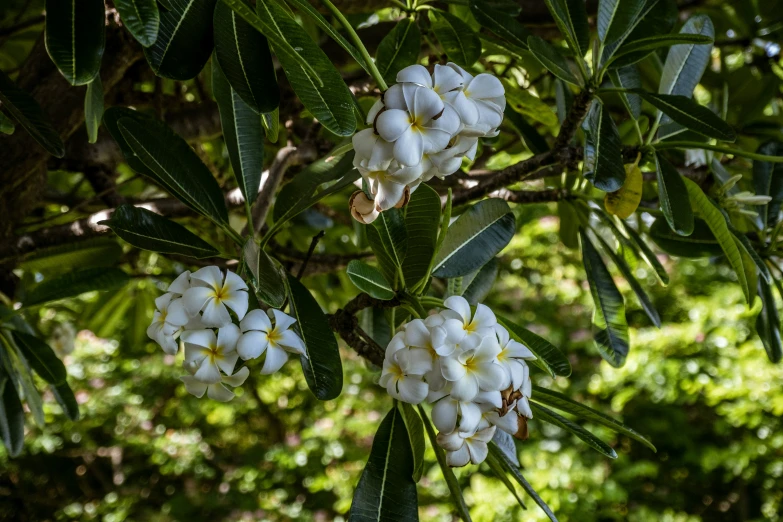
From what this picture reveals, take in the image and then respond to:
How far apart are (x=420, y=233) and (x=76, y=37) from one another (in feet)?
0.92

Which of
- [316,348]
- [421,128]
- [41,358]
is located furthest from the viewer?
[41,358]

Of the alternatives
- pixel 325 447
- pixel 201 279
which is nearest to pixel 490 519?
pixel 325 447

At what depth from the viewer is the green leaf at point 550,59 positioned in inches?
21.3

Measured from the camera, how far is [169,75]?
1.57ft

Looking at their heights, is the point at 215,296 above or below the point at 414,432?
above

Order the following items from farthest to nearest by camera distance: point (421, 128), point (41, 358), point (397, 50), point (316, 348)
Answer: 1. point (41, 358)
2. point (397, 50)
3. point (316, 348)
4. point (421, 128)

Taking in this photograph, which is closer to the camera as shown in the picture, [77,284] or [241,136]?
[241,136]

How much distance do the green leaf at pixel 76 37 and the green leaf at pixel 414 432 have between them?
336 millimetres

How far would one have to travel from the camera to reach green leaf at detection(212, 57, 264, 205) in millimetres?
560

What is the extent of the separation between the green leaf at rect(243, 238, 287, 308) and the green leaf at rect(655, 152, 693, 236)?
329 mm

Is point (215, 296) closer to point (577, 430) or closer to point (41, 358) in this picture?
point (577, 430)

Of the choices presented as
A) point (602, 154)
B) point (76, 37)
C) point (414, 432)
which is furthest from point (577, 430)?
point (76, 37)

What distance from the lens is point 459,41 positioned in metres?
0.67

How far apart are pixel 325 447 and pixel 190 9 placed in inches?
120
